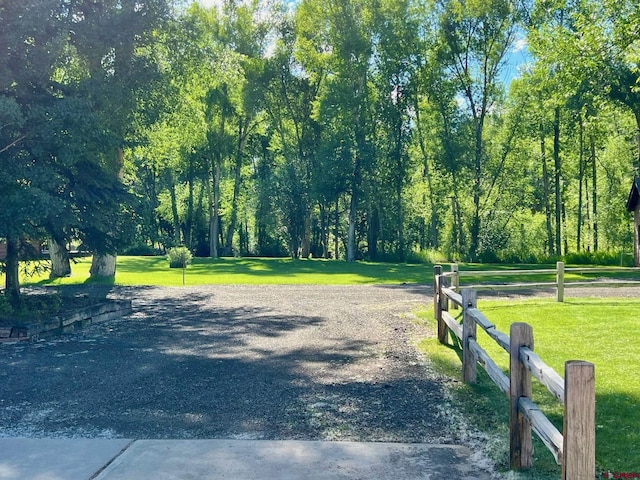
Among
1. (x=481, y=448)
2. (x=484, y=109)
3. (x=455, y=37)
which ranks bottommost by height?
(x=481, y=448)

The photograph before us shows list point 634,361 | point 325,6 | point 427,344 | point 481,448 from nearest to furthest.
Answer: point 481,448
point 634,361
point 427,344
point 325,6

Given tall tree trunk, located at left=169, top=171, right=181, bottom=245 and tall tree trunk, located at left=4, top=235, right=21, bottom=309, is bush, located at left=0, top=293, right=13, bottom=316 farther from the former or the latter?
tall tree trunk, located at left=169, top=171, right=181, bottom=245

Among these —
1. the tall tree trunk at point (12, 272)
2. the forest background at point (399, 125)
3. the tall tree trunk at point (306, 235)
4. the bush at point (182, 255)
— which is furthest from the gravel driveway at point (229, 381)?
the tall tree trunk at point (306, 235)

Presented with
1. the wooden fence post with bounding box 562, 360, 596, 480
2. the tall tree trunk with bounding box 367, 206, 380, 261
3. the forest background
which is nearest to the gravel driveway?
the wooden fence post with bounding box 562, 360, 596, 480

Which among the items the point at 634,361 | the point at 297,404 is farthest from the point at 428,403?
the point at 634,361

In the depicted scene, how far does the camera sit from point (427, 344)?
33.8 ft

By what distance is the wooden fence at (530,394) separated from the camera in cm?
334

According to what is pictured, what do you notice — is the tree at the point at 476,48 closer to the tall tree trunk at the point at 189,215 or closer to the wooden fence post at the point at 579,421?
the tall tree trunk at the point at 189,215

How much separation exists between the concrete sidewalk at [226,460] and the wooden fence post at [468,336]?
2412 mm

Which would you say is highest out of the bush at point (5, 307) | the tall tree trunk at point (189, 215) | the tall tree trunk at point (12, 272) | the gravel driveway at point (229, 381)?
the tall tree trunk at point (189, 215)

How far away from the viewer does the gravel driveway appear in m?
5.75

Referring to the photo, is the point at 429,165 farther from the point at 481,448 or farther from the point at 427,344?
the point at 481,448

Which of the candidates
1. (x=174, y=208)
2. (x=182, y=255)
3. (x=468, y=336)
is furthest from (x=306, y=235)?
(x=468, y=336)

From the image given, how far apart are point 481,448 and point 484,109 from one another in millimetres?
39438
